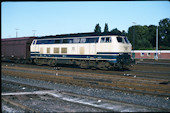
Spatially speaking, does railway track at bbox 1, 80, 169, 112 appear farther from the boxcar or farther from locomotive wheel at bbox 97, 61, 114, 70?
the boxcar

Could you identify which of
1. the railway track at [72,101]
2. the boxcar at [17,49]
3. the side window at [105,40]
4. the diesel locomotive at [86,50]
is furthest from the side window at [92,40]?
the boxcar at [17,49]

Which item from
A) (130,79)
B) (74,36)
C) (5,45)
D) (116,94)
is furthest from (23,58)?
(116,94)

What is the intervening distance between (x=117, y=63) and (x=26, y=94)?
1026cm

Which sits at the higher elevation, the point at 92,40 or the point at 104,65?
the point at 92,40

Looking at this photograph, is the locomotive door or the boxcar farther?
the boxcar

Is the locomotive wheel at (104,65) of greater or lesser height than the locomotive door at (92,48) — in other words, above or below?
below

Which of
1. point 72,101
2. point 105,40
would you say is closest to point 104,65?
point 105,40

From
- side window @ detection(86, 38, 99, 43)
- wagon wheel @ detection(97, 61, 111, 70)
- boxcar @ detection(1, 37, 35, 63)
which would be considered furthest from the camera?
boxcar @ detection(1, 37, 35, 63)

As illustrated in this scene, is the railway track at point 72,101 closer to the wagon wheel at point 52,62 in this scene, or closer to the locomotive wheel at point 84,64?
the locomotive wheel at point 84,64

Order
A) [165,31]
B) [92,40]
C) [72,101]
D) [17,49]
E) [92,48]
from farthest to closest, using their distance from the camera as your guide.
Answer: [165,31] < [17,49] < [92,40] < [92,48] < [72,101]

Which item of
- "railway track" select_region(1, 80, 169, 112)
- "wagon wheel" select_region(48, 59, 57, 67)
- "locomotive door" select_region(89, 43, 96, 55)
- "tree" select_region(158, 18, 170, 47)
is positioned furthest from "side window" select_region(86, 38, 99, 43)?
"tree" select_region(158, 18, 170, 47)

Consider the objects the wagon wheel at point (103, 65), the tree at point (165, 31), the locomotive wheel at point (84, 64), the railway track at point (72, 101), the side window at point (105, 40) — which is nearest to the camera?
the railway track at point (72, 101)

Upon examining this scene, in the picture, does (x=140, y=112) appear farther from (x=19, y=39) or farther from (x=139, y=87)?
(x=19, y=39)

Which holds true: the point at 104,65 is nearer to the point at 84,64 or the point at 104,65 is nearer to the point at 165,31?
the point at 84,64
